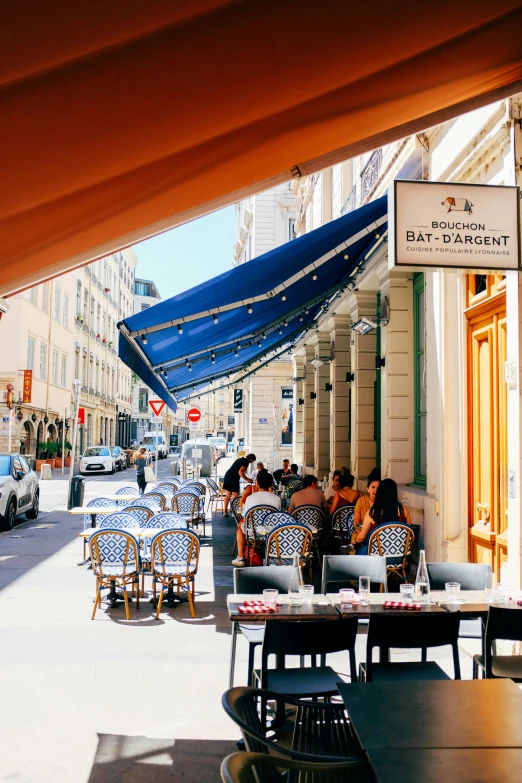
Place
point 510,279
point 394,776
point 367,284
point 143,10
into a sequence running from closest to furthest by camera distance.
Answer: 1. point 143,10
2. point 394,776
3. point 510,279
4. point 367,284

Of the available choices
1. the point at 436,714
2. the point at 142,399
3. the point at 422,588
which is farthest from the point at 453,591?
the point at 142,399

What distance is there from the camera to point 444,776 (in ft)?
7.97

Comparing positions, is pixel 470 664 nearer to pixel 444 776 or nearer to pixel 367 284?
pixel 444 776

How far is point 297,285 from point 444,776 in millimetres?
7649

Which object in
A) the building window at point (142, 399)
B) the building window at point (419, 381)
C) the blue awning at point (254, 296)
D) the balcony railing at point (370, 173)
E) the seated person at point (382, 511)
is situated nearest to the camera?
the blue awning at point (254, 296)

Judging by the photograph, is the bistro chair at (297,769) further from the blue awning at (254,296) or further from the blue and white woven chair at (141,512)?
the blue and white woven chair at (141,512)

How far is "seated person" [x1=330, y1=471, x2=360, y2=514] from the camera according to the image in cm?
1063

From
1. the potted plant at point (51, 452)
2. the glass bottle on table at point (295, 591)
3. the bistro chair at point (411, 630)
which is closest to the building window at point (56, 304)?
the potted plant at point (51, 452)

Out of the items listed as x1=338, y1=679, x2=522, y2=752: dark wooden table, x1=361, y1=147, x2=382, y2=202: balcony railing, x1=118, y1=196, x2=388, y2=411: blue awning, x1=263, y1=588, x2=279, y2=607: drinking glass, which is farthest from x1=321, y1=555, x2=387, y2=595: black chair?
x1=361, y1=147, x2=382, y2=202: balcony railing

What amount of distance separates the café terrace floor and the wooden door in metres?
1.11

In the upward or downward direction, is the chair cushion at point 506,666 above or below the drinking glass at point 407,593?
below

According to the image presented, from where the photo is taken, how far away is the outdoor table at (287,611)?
4.54m

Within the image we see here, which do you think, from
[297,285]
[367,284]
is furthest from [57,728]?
[367,284]

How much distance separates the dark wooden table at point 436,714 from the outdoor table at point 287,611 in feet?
3.32
